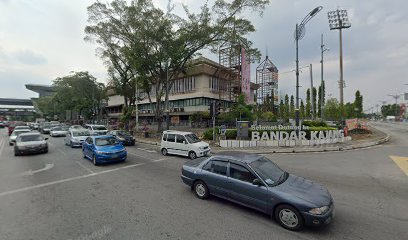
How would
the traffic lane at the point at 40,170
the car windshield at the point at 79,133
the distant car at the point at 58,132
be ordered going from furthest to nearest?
the distant car at the point at 58,132
the car windshield at the point at 79,133
the traffic lane at the point at 40,170

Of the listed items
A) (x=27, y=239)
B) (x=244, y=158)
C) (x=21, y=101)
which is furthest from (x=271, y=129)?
(x=21, y=101)

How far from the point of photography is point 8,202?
5938 mm

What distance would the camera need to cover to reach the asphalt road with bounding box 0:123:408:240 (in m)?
4.30

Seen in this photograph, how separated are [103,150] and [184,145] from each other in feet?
15.8

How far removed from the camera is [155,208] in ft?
17.9

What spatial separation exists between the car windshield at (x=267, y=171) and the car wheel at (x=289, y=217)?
0.61 meters

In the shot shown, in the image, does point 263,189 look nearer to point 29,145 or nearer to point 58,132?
point 29,145

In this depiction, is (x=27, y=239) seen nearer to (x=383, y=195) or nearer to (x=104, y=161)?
(x=104, y=161)

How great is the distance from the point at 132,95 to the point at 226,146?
2303cm

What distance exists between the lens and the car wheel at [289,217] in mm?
4345

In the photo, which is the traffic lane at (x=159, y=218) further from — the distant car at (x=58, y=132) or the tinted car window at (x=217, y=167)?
the distant car at (x=58, y=132)

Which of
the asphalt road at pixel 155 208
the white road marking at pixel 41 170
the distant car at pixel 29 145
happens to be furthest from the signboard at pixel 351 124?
the distant car at pixel 29 145

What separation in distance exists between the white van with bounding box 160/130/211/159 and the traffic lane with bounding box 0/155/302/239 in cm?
540

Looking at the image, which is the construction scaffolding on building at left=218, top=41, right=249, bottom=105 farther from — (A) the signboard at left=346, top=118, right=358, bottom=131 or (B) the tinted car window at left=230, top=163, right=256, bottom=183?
(B) the tinted car window at left=230, top=163, right=256, bottom=183
